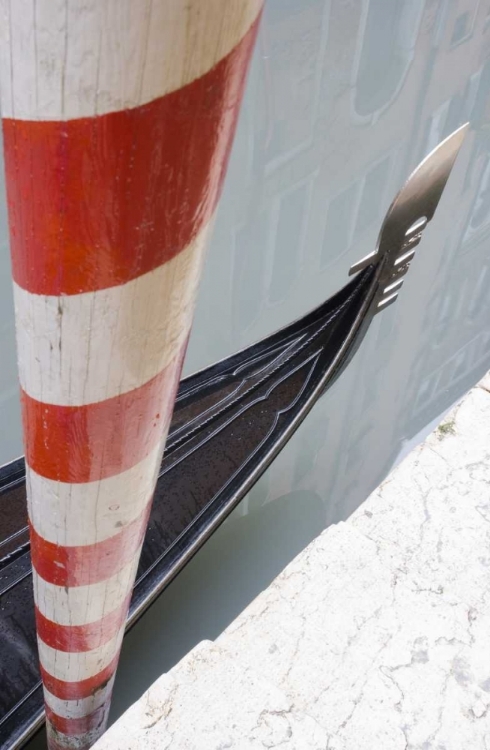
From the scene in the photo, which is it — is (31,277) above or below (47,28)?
below

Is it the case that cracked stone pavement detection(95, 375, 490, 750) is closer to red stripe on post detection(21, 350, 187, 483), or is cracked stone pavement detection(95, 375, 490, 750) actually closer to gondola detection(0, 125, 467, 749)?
red stripe on post detection(21, 350, 187, 483)

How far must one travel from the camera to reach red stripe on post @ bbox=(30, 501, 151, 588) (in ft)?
2.17

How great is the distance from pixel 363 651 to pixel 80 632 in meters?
0.32

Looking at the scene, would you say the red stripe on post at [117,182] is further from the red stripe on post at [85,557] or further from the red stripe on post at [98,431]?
the red stripe on post at [85,557]

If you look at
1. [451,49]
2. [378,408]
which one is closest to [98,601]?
[378,408]

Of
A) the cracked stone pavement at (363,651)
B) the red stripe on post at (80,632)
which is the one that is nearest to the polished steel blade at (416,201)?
the cracked stone pavement at (363,651)

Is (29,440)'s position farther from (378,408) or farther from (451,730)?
(378,408)

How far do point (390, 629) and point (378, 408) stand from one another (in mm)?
1627

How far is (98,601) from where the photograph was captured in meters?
0.74

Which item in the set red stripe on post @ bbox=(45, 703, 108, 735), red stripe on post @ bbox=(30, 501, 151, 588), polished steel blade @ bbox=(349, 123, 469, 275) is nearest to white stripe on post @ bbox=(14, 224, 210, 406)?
red stripe on post @ bbox=(30, 501, 151, 588)

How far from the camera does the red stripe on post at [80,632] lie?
2.53 ft

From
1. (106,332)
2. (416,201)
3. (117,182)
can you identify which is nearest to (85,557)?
(106,332)

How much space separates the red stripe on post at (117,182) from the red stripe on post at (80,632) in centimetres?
45

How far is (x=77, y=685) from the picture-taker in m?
0.88
